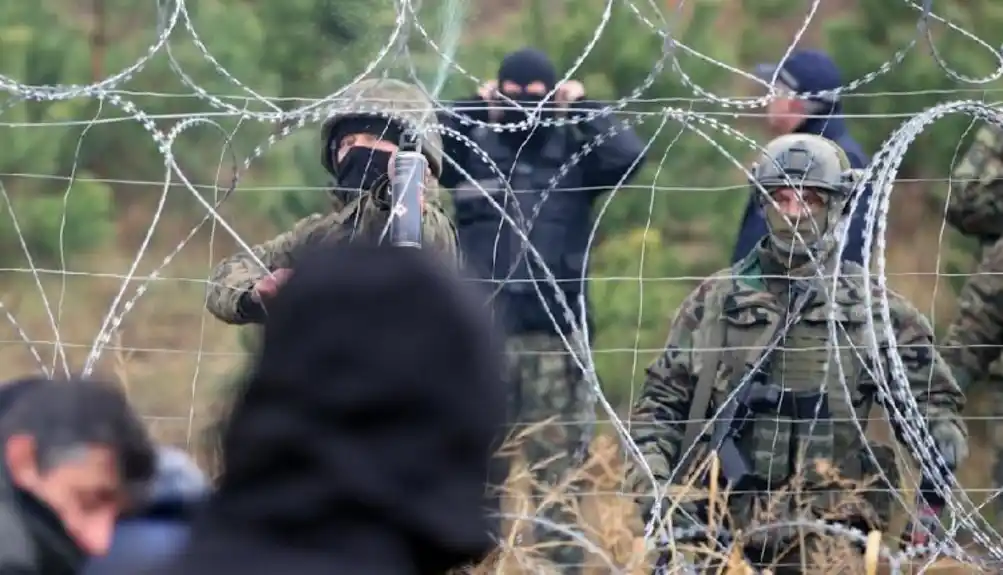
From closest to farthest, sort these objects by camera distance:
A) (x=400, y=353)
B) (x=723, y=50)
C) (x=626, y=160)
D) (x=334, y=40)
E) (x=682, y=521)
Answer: (x=400, y=353), (x=682, y=521), (x=626, y=160), (x=723, y=50), (x=334, y=40)

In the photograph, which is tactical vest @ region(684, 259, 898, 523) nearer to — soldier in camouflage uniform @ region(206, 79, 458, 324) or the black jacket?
soldier in camouflage uniform @ region(206, 79, 458, 324)

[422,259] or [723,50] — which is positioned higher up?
[723,50]

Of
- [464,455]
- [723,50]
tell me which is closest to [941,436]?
[464,455]

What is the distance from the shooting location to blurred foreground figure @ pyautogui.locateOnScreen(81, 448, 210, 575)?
1.50 meters

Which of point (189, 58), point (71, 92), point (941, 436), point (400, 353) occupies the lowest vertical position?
point (941, 436)

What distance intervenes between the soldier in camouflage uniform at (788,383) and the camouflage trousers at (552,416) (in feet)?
0.62

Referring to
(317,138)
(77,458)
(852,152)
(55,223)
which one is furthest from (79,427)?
(317,138)

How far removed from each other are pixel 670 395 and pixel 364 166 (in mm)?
855

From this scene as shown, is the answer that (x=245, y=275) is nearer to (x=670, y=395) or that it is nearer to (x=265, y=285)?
(x=265, y=285)

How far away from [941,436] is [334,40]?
441 centimetres

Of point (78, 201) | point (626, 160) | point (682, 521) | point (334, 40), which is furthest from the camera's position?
point (334, 40)

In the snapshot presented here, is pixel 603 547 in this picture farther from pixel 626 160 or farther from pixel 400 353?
pixel 400 353

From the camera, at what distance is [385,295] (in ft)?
3.78

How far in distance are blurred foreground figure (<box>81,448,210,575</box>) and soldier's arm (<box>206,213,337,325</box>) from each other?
192cm
